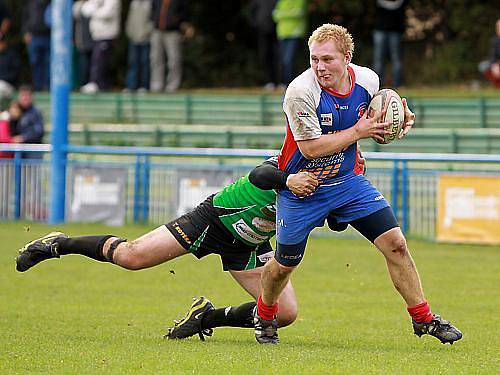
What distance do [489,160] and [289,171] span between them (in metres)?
7.98

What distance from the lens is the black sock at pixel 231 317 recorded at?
8.67m

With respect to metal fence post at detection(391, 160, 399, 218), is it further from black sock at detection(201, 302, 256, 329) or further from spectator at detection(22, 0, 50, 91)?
spectator at detection(22, 0, 50, 91)

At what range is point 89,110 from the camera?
81.5ft

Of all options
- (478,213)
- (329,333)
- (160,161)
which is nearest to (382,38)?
(160,161)

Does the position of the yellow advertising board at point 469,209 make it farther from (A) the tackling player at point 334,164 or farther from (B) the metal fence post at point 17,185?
(A) the tackling player at point 334,164

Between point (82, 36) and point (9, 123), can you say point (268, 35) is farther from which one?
point (9, 123)

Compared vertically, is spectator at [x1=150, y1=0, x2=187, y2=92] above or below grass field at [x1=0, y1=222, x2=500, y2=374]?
above

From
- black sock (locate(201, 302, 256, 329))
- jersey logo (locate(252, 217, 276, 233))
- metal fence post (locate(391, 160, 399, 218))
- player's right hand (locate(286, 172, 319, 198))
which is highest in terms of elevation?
player's right hand (locate(286, 172, 319, 198))

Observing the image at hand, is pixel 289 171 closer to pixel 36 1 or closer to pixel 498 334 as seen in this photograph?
pixel 498 334

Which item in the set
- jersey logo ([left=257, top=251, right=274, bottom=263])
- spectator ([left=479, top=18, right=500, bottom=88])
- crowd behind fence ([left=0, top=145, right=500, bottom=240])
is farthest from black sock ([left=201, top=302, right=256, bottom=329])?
spectator ([left=479, top=18, right=500, bottom=88])

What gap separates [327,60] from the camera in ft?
25.3

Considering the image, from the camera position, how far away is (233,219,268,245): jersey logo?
8.27 metres

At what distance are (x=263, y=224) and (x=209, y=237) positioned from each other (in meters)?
0.37

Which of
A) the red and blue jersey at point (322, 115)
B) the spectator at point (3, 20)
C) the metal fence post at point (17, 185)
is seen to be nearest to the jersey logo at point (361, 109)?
the red and blue jersey at point (322, 115)
